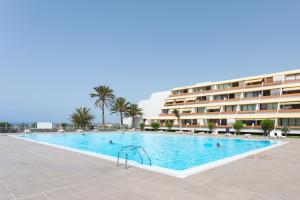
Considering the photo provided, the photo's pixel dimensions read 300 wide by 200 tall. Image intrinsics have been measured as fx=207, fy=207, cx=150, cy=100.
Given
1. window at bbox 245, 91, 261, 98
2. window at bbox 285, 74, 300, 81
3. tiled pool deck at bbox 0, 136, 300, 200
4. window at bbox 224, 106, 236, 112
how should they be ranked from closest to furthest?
1. tiled pool deck at bbox 0, 136, 300, 200
2. window at bbox 285, 74, 300, 81
3. window at bbox 245, 91, 261, 98
4. window at bbox 224, 106, 236, 112

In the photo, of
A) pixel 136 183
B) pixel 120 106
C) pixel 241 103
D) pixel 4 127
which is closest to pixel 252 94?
pixel 241 103

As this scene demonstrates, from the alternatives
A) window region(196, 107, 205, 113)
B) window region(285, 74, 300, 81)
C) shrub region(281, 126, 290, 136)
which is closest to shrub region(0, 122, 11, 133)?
window region(196, 107, 205, 113)

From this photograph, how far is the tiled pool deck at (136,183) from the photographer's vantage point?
17.7 feet

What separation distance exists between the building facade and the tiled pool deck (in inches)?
1231

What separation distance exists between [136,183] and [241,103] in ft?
130

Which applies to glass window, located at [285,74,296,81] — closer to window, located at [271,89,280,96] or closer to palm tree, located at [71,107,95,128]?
window, located at [271,89,280,96]

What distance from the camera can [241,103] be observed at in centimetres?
4119

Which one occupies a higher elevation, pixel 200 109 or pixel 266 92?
pixel 266 92

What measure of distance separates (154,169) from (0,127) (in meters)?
35.6

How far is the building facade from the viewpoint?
3538 centimetres

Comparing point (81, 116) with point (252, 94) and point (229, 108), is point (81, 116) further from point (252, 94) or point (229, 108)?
Result: point (252, 94)

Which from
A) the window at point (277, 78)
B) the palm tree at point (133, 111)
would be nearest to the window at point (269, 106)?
the window at point (277, 78)

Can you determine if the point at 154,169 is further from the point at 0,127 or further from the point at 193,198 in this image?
the point at 0,127

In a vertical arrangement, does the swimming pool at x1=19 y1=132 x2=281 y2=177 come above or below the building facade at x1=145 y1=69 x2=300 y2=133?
below
